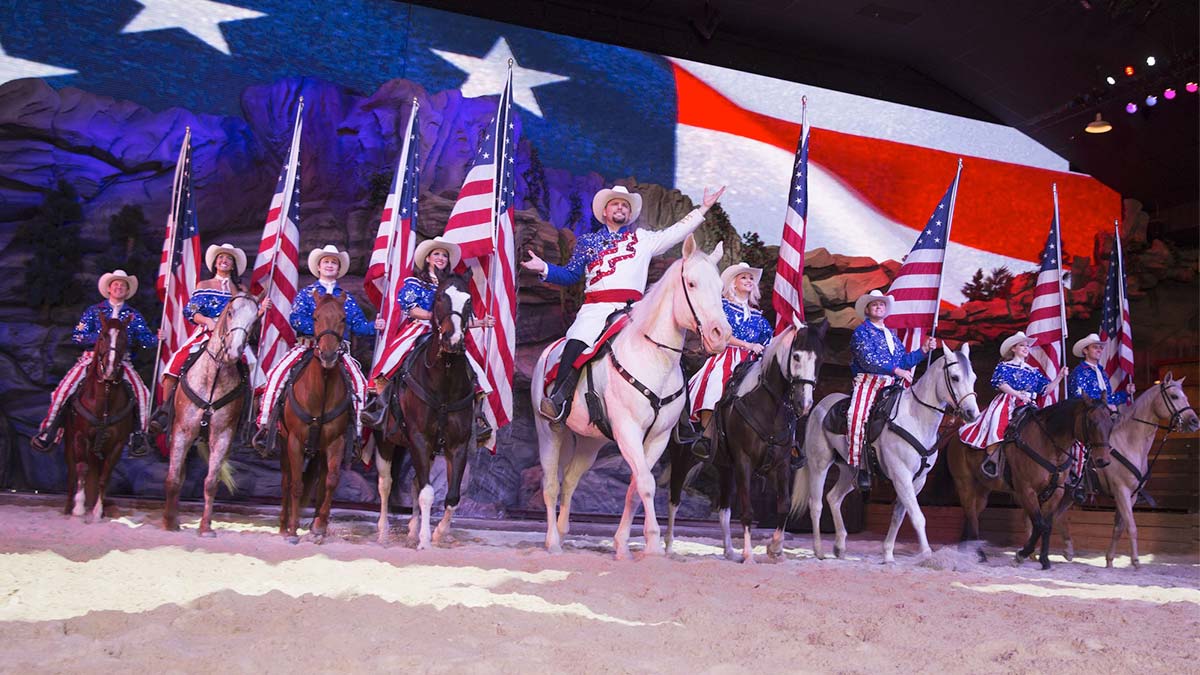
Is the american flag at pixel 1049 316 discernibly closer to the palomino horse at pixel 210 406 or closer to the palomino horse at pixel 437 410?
the palomino horse at pixel 437 410

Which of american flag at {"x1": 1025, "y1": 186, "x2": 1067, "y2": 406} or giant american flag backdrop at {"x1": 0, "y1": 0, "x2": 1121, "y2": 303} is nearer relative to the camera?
american flag at {"x1": 1025, "y1": 186, "x2": 1067, "y2": 406}

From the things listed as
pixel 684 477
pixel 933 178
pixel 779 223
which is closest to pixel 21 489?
pixel 684 477


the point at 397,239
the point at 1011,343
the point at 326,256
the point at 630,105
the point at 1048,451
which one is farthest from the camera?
the point at 630,105

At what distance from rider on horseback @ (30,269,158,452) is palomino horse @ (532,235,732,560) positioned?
395 centimetres

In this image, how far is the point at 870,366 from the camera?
8102 millimetres

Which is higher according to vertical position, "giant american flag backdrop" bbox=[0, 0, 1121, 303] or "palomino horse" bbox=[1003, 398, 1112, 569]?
"giant american flag backdrop" bbox=[0, 0, 1121, 303]

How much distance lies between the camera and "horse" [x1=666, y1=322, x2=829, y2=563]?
6559 mm

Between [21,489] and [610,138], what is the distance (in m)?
8.44

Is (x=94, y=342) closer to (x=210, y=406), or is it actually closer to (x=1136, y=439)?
(x=210, y=406)

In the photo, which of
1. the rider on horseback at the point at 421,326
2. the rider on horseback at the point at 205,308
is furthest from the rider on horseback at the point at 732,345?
the rider on horseback at the point at 205,308

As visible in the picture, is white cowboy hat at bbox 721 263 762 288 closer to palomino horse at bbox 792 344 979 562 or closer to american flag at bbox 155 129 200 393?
palomino horse at bbox 792 344 979 562

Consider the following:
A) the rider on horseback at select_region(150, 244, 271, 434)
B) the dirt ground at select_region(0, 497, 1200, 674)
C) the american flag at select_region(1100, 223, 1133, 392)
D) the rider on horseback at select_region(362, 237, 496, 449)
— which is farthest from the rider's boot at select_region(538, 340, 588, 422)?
the american flag at select_region(1100, 223, 1133, 392)

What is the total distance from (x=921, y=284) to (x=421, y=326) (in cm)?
496

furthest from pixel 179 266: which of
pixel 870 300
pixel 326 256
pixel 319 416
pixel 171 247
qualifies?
pixel 870 300
